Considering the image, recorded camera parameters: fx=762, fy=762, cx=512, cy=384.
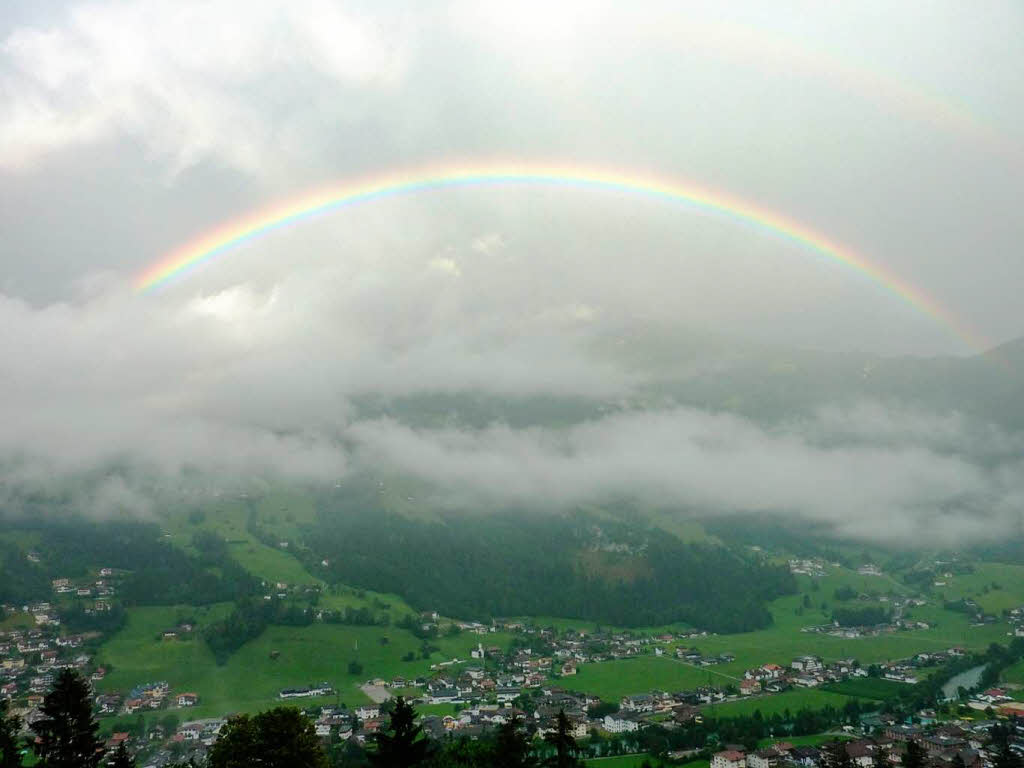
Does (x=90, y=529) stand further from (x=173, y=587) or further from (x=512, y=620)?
(x=512, y=620)

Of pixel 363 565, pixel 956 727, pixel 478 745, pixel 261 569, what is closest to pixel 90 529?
pixel 261 569

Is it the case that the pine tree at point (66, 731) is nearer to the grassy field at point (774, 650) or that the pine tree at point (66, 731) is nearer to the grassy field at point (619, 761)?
the grassy field at point (619, 761)

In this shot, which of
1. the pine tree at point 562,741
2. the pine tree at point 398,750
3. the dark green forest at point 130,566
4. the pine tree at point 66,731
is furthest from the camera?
the dark green forest at point 130,566

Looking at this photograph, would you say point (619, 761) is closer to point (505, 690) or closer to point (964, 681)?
point (505, 690)

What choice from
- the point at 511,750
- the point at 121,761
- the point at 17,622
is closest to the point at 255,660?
the point at 17,622

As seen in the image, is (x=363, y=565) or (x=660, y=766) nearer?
(x=660, y=766)

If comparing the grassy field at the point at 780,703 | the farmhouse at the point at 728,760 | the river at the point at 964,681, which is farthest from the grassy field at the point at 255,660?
the river at the point at 964,681
